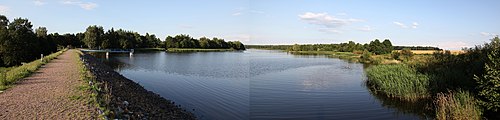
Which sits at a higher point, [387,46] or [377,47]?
[387,46]

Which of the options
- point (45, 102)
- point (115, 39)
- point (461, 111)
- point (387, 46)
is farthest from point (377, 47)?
point (45, 102)

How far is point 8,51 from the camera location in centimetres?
3359

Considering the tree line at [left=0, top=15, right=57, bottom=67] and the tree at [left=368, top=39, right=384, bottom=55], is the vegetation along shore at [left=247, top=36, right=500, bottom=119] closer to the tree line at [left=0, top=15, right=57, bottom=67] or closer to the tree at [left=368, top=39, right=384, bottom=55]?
the tree line at [left=0, top=15, right=57, bottom=67]

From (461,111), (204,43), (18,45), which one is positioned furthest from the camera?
(204,43)

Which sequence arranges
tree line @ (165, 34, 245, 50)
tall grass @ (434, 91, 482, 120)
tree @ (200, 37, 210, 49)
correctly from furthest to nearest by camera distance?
tree @ (200, 37, 210, 49) → tree line @ (165, 34, 245, 50) → tall grass @ (434, 91, 482, 120)

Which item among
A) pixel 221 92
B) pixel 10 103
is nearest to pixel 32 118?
pixel 10 103

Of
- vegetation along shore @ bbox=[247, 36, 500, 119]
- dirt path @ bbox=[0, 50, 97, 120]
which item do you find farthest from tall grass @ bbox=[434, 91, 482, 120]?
dirt path @ bbox=[0, 50, 97, 120]

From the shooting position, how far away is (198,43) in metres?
107

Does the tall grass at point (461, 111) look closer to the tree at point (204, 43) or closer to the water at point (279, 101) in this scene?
the water at point (279, 101)

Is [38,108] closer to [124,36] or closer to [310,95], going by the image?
[310,95]

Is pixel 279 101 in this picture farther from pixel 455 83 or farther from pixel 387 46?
pixel 387 46

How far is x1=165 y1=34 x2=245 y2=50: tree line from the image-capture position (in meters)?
99.3

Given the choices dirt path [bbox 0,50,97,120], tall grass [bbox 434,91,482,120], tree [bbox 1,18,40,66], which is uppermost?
tree [bbox 1,18,40,66]

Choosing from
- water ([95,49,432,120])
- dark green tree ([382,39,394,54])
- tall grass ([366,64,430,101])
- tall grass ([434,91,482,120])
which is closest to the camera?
tall grass ([434,91,482,120])
